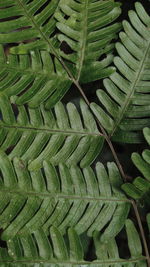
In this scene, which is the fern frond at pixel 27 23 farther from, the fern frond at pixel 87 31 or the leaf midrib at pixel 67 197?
the leaf midrib at pixel 67 197

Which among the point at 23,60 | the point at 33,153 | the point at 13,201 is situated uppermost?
the point at 23,60

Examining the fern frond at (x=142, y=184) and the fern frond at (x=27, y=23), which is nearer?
the fern frond at (x=142, y=184)

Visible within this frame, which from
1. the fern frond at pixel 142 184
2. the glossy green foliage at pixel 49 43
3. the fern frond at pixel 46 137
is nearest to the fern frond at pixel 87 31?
the glossy green foliage at pixel 49 43

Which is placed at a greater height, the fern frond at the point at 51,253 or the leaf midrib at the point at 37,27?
the leaf midrib at the point at 37,27

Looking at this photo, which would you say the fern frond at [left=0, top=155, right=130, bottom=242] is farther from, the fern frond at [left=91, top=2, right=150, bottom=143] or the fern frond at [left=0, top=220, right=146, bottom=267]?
the fern frond at [left=91, top=2, right=150, bottom=143]

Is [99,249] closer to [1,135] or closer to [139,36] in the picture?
[1,135]

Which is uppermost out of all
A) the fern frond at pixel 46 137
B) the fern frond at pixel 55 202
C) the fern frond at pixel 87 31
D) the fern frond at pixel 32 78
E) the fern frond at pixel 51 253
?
the fern frond at pixel 87 31

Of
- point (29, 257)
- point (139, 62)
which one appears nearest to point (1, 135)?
point (29, 257)

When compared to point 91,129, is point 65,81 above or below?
above
